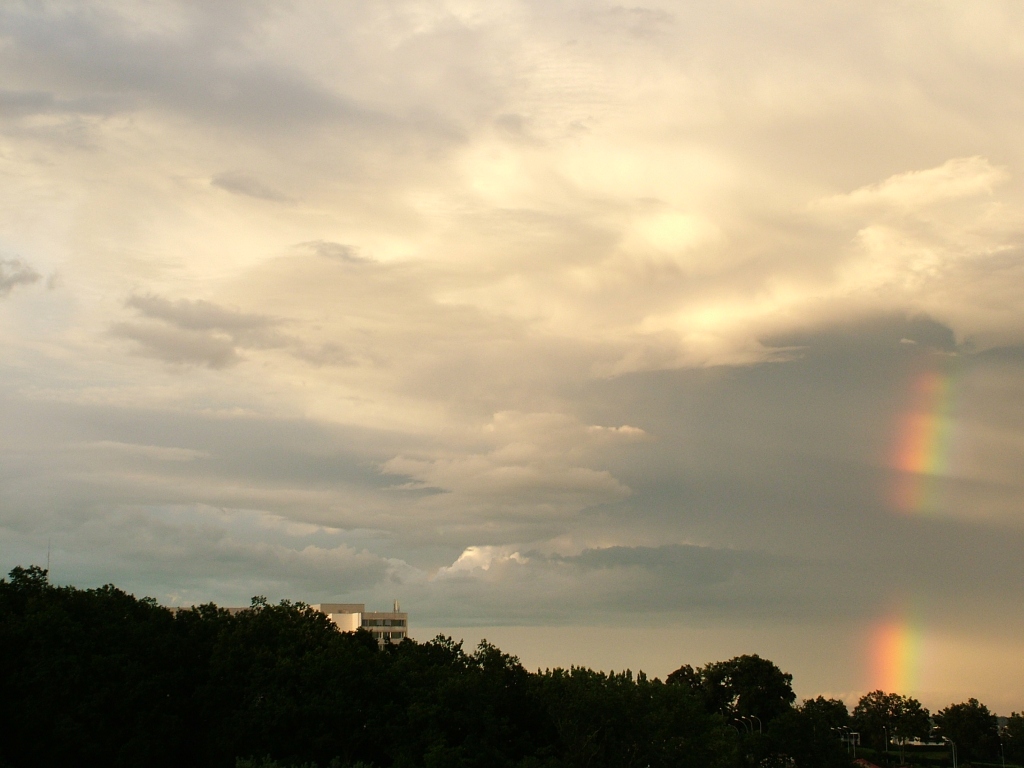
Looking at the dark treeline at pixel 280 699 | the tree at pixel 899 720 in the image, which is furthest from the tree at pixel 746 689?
the dark treeline at pixel 280 699

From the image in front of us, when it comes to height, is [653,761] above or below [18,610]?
below

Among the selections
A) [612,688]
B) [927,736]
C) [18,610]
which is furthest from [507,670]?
[927,736]

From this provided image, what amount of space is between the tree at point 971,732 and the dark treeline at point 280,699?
133 m

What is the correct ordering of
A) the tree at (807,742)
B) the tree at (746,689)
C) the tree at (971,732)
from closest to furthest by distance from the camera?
the tree at (807,742) → the tree at (746,689) → the tree at (971,732)

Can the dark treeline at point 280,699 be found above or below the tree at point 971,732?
above

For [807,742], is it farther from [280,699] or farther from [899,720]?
[899,720]

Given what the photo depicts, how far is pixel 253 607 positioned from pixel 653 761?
3777cm

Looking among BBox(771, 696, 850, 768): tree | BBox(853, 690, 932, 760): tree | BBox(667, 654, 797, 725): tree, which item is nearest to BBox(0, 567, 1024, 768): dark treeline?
BBox(771, 696, 850, 768): tree

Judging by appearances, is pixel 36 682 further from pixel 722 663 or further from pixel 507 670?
pixel 722 663

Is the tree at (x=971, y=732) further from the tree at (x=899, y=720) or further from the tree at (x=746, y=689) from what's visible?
the tree at (x=746, y=689)

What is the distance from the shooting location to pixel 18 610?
244 ft

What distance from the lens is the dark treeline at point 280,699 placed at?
2613 inches

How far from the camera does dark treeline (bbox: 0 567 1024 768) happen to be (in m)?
66.4

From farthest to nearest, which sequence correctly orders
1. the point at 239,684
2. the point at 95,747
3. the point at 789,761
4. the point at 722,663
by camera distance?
the point at 722,663
the point at 789,761
the point at 239,684
the point at 95,747
